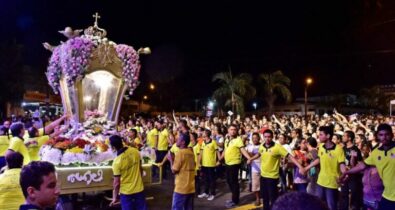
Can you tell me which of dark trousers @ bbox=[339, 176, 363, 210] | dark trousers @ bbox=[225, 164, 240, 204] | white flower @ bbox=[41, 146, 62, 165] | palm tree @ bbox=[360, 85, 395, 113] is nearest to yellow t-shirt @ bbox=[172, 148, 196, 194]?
white flower @ bbox=[41, 146, 62, 165]

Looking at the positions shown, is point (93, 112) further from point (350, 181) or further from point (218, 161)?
point (350, 181)

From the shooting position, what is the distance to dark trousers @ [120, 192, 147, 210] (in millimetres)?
7398

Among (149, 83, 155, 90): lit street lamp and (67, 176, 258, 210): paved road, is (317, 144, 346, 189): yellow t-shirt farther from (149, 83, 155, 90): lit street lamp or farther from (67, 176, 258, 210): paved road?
(149, 83, 155, 90): lit street lamp

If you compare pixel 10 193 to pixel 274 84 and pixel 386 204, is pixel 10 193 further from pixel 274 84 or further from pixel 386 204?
pixel 274 84

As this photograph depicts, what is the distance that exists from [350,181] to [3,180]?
7.36m

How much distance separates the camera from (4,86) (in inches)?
1366

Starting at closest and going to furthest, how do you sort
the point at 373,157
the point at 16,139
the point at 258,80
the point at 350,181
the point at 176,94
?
the point at 373,157 < the point at 16,139 < the point at 350,181 < the point at 258,80 < the point at 176,94

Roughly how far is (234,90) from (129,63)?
74.7 ft

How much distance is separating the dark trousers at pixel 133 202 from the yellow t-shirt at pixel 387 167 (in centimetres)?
389

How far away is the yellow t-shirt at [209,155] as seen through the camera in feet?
38.7

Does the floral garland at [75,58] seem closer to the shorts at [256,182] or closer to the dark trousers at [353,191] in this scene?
the shorts at [256,182]

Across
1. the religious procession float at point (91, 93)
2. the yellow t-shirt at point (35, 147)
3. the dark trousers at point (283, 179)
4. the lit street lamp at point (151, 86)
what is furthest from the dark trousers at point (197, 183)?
the lit street lamp at point (151, 86)

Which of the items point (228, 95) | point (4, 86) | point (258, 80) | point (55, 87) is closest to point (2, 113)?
point (4, 86)

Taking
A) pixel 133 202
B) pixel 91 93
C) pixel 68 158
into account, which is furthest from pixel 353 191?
pixel 91 93
